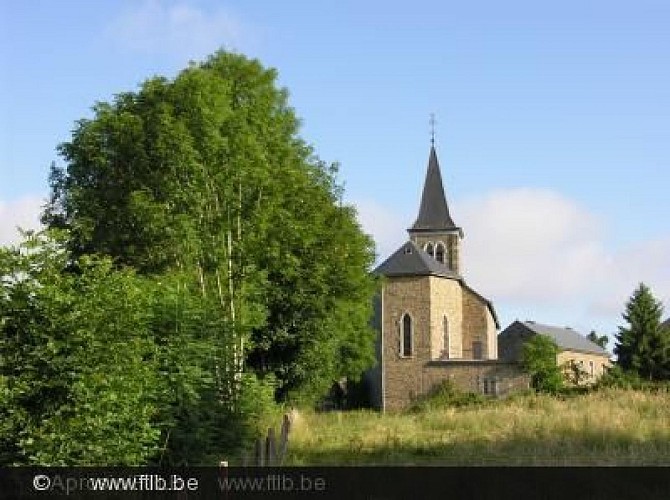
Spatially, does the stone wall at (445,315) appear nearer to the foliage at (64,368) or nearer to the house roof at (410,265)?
the house roof at (410,265)

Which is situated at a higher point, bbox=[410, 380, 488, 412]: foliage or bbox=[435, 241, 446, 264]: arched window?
bbox=[435, 241, 446, 264]: arched window

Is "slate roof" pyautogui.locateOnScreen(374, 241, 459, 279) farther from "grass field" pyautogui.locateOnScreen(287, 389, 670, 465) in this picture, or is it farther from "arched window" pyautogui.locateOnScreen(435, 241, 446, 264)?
"grass field" pyautogui.locateOnScreen(287, 389, 670, 465)

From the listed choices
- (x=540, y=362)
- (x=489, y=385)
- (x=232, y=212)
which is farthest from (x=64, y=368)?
(x=540, y=362)

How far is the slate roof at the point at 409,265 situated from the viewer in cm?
6272

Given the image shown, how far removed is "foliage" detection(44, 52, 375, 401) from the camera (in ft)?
75.9

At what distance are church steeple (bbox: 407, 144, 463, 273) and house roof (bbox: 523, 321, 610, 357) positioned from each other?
12.9 meters

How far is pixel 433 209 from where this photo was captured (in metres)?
76.8

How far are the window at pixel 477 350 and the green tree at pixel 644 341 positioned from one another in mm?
10827

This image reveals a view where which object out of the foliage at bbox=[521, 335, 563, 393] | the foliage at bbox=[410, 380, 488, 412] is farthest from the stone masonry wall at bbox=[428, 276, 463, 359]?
the foliage at bbox=[521, 335, 563, 393]

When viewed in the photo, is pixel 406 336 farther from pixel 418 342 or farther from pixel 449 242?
pixel 449 242

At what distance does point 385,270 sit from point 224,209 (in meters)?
40.1

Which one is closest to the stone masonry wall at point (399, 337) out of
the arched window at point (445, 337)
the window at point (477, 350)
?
the arched window at point (445, 337)

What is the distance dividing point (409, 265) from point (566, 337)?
3319 centimetres
